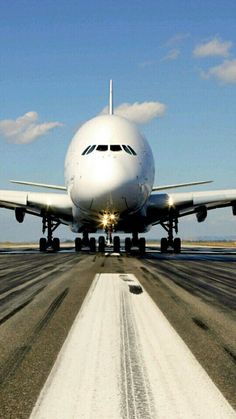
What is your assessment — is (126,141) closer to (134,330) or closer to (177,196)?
(177,196)

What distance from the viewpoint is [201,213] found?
31281mm

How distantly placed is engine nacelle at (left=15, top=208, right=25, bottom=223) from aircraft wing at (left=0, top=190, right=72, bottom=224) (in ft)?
1.69

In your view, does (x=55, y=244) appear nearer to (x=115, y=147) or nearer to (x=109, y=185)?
(x=115, y=147)

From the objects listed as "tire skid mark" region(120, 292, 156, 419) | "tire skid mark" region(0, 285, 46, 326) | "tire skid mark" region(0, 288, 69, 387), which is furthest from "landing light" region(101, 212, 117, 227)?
"tire skid mark" region(120, 292, 156, 419)

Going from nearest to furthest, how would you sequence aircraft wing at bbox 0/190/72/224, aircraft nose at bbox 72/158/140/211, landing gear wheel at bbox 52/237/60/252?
aircraft nose at bbox 72/158/140/211 → aircraft wing at bbox 0/190/72/224 → landing gear wheel at bbox 52/237/60/252

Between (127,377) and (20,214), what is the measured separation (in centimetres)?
2782

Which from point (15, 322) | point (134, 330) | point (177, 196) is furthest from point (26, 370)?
→ point (177, 196)

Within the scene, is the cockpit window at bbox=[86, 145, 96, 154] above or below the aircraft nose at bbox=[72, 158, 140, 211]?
above

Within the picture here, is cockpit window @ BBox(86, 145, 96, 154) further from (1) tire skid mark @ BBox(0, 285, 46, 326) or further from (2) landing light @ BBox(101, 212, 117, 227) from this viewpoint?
(1) tire skid mark @ BBox(0, 285, 46, 326)

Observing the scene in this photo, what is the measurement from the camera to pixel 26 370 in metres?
4.03

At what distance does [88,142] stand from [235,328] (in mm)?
17708

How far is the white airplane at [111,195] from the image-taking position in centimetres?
2108

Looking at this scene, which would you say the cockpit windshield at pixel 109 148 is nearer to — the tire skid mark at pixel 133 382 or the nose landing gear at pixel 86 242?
the nose landing gear at pixel 86 242

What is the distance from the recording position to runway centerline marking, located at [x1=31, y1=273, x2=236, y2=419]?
3072 mm
